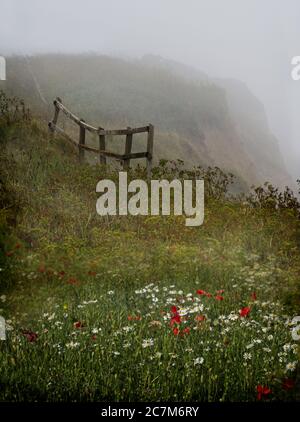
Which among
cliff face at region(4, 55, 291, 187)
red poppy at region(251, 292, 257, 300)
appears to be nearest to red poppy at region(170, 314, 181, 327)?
red poppy at region(251, 292, 257, 300)

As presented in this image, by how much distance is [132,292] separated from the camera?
7.47 m

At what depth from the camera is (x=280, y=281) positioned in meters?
7.40

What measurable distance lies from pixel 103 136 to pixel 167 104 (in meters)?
1.36

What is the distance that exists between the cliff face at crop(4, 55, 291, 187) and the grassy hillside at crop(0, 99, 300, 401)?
551 millimetres

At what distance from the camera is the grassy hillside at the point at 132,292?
5.58m

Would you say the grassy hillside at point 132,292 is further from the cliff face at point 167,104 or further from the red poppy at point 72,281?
the cliff face at point 167,104

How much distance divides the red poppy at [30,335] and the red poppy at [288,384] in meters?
2.73

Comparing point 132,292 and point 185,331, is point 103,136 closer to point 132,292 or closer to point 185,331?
point 132,292

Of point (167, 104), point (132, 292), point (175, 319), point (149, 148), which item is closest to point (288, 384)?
point (175, 319)

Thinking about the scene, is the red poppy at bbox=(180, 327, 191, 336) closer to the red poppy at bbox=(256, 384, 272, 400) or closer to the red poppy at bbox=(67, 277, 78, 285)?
the red poppy at bbox=(256, 384, 272, 400)

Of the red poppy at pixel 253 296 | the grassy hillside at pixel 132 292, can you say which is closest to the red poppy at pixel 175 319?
the grassy hillside at pixel 132 292

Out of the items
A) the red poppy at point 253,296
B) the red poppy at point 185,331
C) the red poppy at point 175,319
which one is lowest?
the red poppy at point 185,331

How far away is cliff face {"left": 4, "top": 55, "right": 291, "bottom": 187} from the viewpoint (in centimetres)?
933

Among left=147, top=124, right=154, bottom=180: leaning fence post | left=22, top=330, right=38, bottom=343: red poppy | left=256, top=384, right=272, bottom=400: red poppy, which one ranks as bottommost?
left=256, top=384, right=272, bottom=400: red poppy
